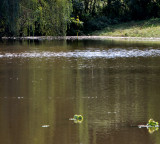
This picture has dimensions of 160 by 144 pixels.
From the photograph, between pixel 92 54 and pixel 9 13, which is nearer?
pixel 9 13

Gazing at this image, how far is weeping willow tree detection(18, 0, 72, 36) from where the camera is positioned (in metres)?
24.7

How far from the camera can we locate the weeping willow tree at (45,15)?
81.0 ft

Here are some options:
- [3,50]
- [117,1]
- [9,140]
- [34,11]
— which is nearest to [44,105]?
[9,140]

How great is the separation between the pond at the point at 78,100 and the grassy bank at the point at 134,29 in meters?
21.8

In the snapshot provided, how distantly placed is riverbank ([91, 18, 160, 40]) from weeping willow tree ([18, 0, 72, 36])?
63.9ft

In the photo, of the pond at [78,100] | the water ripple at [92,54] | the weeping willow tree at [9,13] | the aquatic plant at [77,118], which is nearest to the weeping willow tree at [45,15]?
the weeping willow tree at [9,13]

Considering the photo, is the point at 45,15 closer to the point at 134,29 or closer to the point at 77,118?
the point at 77,118

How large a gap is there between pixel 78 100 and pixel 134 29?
3617cm

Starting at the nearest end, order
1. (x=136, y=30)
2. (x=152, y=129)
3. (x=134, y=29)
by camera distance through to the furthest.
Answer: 1. (x=152, y=129)
2. (x=136, y=30)
3. (x=134, y=29)

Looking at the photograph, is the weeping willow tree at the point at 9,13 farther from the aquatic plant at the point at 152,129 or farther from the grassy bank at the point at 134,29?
the grassy bank at the point at 134,29

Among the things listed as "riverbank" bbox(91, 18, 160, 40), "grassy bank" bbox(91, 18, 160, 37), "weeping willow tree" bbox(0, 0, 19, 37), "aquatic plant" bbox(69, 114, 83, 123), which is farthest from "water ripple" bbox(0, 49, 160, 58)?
"aquatic plant" bbox(69, 114, 83, 123)

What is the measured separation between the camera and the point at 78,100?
14.1 meters

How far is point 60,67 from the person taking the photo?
22500 millimetres

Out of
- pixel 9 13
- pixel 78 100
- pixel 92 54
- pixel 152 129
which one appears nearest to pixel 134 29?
pixel 92 54
